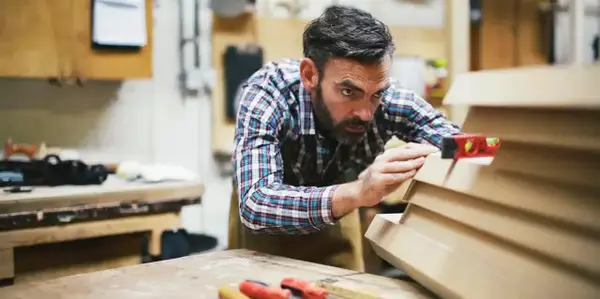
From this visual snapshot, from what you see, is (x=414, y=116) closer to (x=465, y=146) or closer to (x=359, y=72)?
(x=359, y=72)

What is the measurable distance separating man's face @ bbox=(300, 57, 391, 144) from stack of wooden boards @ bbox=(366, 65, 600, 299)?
1.75 ft

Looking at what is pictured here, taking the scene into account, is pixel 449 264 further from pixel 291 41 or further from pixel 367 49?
pixel 291 41

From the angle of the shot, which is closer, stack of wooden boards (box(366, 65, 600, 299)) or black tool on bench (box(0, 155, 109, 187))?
stack of wooden boards (box(366, 65, 600, 299))

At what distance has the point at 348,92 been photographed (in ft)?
4.94

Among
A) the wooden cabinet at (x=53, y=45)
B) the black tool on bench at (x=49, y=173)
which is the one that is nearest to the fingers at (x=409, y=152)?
the black tool on bench at (x=49, y=173)

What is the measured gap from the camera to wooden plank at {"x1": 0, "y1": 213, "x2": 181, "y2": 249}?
190 centimetres

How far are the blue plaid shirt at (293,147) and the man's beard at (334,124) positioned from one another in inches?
1.5

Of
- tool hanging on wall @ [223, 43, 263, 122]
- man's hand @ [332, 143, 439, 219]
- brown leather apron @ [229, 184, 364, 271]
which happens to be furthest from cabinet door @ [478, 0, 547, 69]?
man's hand @ [332, 143, 439, 219]

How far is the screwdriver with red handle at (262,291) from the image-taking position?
2.98 feet

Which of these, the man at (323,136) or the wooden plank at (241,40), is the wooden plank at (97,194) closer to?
the man at (323,136)

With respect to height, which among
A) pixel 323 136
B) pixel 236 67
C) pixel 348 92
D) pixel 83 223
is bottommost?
pixel 83 223

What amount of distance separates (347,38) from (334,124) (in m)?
0.22

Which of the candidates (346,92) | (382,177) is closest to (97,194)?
(346,92)

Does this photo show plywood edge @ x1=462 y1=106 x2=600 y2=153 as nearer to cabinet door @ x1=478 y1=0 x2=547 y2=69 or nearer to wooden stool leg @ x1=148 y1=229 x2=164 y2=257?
wooden stool leg @ x1=148 y1=229 x2=164 y2=257
